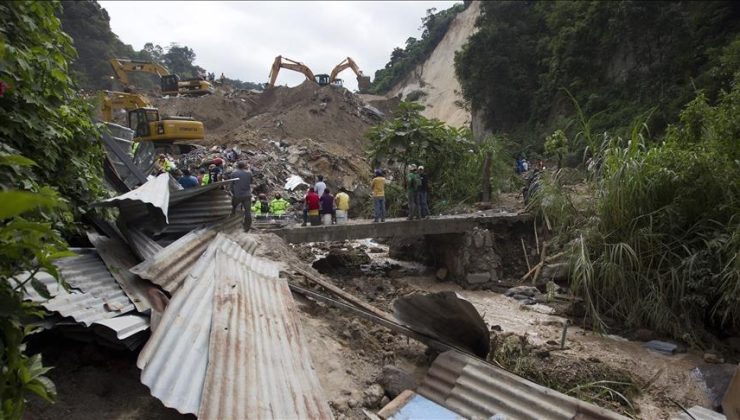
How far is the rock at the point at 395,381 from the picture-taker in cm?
471

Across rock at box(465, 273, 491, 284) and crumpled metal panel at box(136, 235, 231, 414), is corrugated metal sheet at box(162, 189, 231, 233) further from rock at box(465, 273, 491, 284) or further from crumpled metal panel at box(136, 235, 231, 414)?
rock at box(465, 273, 491, 284)

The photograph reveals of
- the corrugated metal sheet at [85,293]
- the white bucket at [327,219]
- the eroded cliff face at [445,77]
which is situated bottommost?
the white bucket at [327,219]

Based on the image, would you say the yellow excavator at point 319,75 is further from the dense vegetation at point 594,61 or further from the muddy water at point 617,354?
the muddy water at point 617,354

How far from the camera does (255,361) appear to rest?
317 centimetres

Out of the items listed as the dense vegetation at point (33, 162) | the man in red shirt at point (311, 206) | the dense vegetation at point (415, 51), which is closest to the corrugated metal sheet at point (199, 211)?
the dense vegetation at point (33, 162)

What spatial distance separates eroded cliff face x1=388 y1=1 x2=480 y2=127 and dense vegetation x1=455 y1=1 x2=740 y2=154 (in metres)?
13.5

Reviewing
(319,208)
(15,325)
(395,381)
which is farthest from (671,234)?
(15,325)

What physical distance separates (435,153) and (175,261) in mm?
9891

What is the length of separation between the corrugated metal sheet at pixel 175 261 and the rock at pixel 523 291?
6610 mm

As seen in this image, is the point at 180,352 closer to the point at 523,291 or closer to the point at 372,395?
the point at 372,395

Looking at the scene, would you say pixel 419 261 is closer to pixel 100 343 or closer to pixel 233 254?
pixel 233 254

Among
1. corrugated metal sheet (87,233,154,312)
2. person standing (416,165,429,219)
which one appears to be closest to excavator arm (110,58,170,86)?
person standing (416,165,429,219)

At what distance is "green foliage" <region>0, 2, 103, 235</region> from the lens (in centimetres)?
269

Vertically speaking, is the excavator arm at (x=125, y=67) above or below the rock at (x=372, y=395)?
above
